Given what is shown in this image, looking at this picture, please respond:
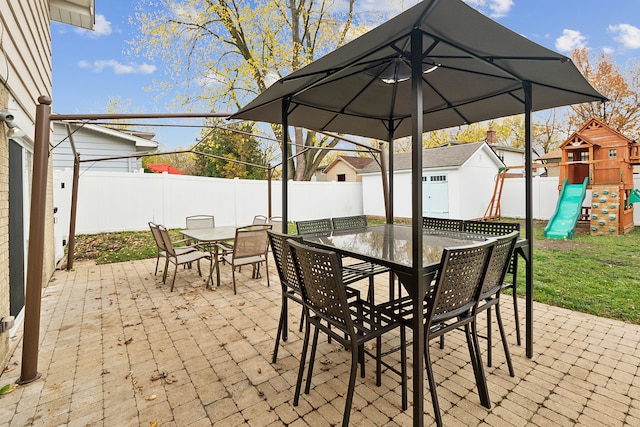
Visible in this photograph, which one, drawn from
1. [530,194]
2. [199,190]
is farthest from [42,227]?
[199,190]

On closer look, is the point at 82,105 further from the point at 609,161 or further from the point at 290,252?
the point at 609,161

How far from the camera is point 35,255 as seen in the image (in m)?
2.48

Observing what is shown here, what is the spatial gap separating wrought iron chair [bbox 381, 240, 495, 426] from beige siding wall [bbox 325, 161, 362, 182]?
19.8 meters

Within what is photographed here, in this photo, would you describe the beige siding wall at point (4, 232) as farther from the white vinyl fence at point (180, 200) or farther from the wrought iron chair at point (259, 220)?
the white vinyl fence at point (180, 200)

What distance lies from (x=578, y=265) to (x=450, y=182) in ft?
24.6

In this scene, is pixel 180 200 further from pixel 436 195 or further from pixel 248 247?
pixel 436 195

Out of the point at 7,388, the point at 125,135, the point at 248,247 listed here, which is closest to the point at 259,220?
the point at 248,247

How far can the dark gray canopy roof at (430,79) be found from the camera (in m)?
1.63

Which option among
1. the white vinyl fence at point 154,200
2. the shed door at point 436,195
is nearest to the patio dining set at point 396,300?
the white vinyl fence at point 154,200

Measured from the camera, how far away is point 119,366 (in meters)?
2.64

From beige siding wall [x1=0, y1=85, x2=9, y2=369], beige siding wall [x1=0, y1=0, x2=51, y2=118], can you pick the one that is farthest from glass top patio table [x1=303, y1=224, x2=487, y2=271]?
beige siding wall [x1=0, y1=0, x2=51, y2=118]

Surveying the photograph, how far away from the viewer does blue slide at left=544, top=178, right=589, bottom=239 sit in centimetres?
881

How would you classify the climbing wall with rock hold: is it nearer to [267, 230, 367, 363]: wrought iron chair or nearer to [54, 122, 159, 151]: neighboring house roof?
[267, 230, 367, 363]: wrought iron chair

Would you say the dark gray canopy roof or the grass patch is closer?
the dark gray canopy roof
